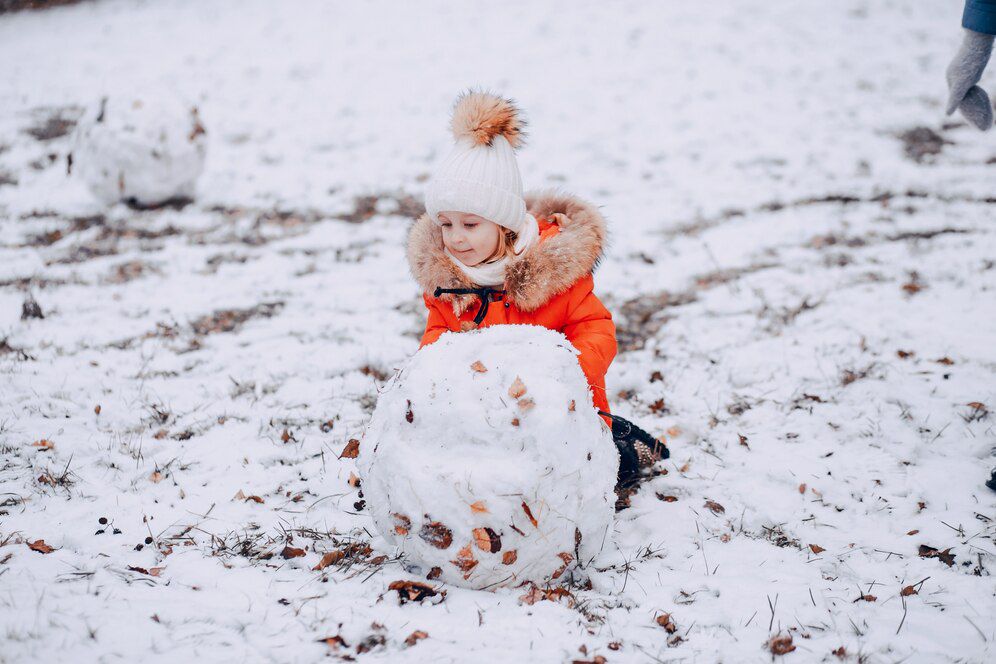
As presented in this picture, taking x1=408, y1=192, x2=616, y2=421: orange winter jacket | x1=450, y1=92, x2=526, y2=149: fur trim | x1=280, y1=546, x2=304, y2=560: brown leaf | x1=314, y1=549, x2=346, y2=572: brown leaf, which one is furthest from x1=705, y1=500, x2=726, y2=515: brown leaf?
x1=450, y1=92, x2=526, y2=149: fur trim

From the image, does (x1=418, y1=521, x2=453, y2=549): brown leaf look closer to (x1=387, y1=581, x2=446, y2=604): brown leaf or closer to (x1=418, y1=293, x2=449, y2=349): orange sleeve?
(x1=387, y1=581, x2=446, y2=604): brown leaf

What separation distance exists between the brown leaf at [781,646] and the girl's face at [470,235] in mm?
2024

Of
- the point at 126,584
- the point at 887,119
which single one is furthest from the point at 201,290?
the point at 887,119

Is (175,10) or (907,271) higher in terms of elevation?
(175,10)

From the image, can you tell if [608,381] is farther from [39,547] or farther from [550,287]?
[39,547]

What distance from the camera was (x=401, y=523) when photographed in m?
2.40

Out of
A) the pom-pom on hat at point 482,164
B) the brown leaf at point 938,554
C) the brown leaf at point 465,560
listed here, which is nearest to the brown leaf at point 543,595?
the brown leaf at point 465,560

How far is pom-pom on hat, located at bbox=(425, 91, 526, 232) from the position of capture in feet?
9.72

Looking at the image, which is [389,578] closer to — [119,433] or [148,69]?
[119,433]

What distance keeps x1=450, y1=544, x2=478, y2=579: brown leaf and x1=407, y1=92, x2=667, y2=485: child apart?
98 cm

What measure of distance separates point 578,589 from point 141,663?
61.5 inches

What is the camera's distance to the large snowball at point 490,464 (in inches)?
90.8

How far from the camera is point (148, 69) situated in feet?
47.1

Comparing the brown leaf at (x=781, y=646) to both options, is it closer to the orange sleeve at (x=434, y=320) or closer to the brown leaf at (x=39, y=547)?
the orange sleeve at (x=434, y=320)
